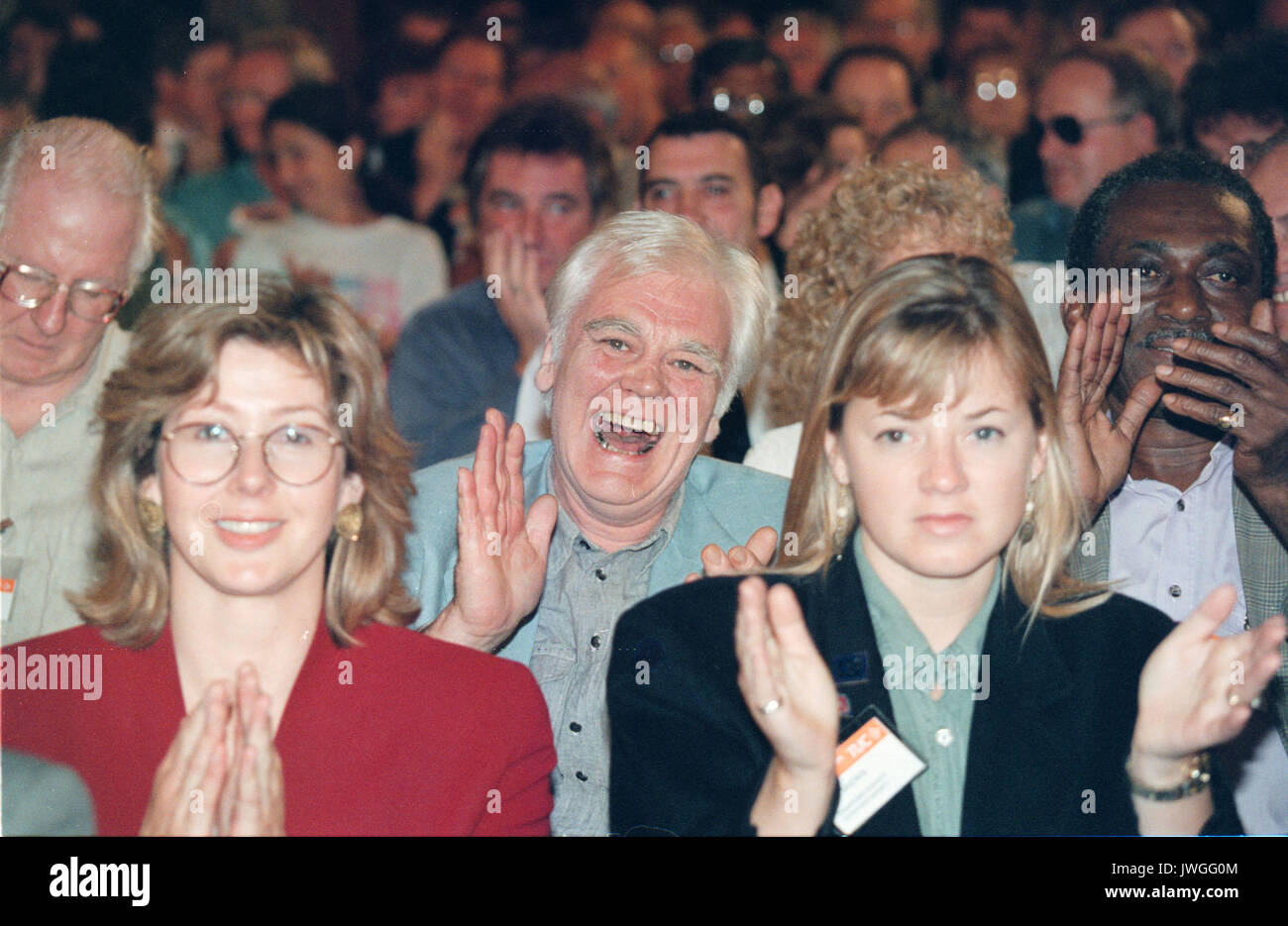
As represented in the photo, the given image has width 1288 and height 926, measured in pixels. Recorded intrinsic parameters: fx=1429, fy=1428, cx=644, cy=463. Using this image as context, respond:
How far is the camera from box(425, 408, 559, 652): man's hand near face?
7.54 feet

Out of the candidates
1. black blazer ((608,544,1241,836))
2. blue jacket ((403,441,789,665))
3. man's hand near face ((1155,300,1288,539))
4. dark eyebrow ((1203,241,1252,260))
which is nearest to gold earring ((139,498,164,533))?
blue jacket ((403,441,789,665))

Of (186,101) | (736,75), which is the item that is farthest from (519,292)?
(186,101)

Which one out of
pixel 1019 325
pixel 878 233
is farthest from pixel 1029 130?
pixel 1019 325

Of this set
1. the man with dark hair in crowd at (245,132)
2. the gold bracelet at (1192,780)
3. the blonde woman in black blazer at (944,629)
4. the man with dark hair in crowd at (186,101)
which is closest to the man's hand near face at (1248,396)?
the blonde woman in black blazer at (944,629)

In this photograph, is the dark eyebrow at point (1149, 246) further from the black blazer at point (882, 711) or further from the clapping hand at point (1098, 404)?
the black blazer at point (882, 711)

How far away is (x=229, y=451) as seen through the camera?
2092 millimetres

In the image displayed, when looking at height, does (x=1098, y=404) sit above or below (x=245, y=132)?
below

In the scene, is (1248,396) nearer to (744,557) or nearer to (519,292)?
(744,557)

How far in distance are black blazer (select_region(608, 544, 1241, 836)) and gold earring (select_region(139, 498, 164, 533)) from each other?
0.71 meters

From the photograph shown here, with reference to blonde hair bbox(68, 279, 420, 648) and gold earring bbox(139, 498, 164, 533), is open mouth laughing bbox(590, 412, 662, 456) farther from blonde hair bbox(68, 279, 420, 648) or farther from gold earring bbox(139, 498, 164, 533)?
gold earring bbox(139, 498, 164, 533)

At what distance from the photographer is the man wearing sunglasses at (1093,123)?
3475 millimetres

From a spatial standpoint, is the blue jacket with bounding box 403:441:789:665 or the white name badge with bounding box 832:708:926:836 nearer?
the white name badge with bounding box 832:708:926:836

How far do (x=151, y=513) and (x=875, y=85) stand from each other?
3307 mm

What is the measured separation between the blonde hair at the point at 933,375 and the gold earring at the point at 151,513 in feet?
3.11
